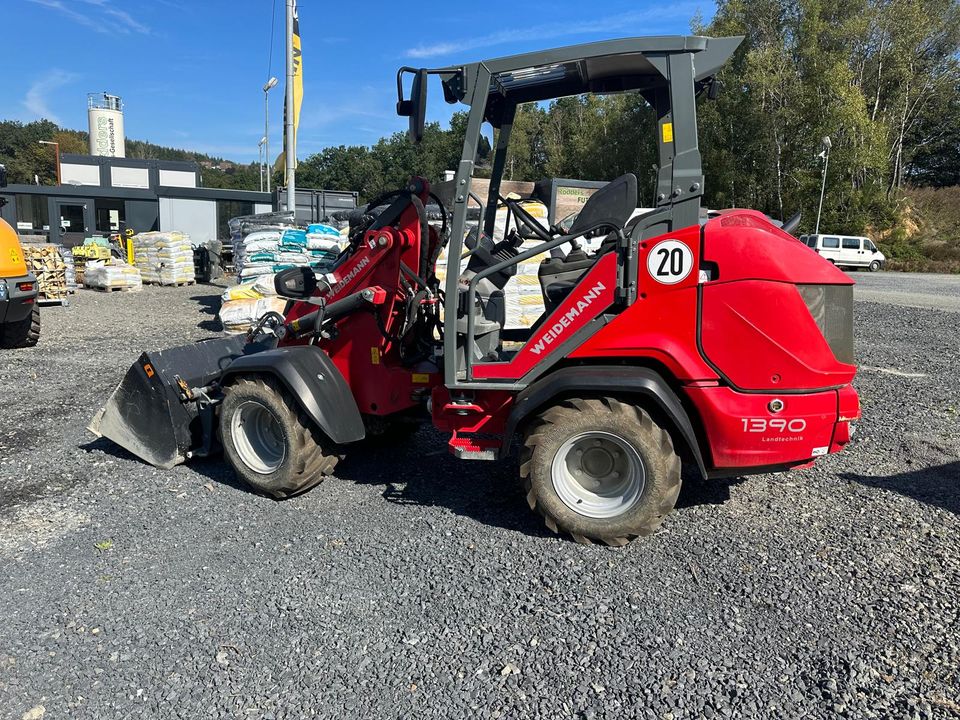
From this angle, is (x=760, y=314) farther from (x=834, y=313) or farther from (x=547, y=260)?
(x=547, y=260)

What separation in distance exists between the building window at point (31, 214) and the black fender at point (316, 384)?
37563 millimetres

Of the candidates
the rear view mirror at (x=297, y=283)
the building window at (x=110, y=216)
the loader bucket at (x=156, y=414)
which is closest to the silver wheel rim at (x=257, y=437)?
the loader bucket at (x=156, y=414)

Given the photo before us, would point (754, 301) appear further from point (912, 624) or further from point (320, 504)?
point (320, 504)

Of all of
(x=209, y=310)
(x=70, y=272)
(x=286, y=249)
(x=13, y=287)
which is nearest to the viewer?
(x=13, y=287)

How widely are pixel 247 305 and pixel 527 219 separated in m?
7.12

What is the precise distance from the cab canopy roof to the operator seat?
23.7 inches

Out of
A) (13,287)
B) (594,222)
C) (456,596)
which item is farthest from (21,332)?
(594,222)

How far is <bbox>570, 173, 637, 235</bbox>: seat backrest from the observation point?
3.81m

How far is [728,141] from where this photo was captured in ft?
117

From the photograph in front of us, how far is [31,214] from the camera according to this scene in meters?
35.8

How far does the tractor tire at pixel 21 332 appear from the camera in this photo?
958 centimetres

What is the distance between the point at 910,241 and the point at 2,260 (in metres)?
39.3

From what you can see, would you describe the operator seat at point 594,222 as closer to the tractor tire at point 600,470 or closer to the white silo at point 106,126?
the tractor tire at point 600,470

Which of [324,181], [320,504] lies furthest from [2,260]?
[324,181]
